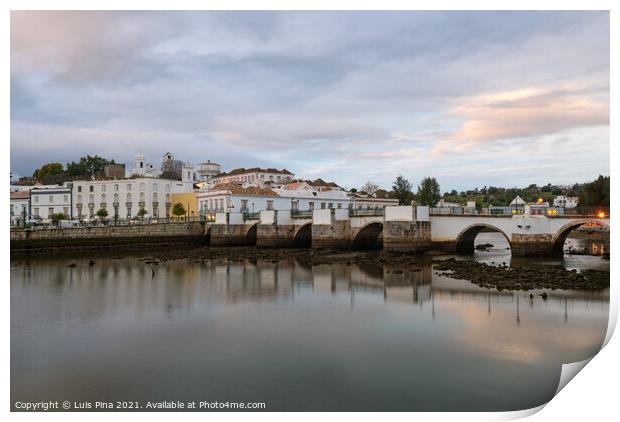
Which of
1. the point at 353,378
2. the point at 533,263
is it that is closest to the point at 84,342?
the point at 353,378

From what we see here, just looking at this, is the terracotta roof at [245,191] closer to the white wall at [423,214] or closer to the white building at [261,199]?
the white building at [261,199]

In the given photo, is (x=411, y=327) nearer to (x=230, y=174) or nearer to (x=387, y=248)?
(x=387, y=248)

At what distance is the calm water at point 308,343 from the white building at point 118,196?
2755cm

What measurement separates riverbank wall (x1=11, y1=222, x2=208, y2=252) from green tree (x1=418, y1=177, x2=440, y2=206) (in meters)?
19.3

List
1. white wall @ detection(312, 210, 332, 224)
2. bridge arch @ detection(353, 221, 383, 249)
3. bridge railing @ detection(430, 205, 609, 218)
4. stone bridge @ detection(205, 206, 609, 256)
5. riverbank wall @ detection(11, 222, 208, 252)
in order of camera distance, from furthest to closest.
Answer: riverbank wall @ detection(11, 222, 208, 252), white wall @ detection(312, 210, 332, 224), bridge arch @ detection(353, 221, 383, 249), stone bridge @ detection(205, 206, 609, 256), bridge railing @ detection(430, 205, 609, 218)

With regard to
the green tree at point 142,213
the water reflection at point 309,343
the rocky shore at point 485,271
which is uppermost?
the green tree at point 142,213

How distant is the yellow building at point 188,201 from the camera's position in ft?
136

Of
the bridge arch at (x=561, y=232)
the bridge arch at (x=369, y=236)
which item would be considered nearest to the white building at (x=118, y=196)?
the bridge arch at (x=369, y=236)

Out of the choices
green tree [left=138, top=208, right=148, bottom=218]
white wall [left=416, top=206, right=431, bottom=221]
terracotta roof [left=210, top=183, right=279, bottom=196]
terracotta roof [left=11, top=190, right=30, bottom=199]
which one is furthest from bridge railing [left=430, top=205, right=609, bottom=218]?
terracotta roof [left=11, top=190, right=30, bottom=199]

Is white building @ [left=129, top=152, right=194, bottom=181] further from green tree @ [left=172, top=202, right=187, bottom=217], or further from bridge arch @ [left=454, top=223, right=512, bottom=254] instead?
bridge arch @ [left=454, top=223, right=512, bottom=254]

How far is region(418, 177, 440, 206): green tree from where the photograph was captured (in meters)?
42.8

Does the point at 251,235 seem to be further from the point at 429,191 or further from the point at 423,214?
the point at 429,191

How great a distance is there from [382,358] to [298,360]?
1289 mm

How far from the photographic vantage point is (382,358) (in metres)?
7.80
